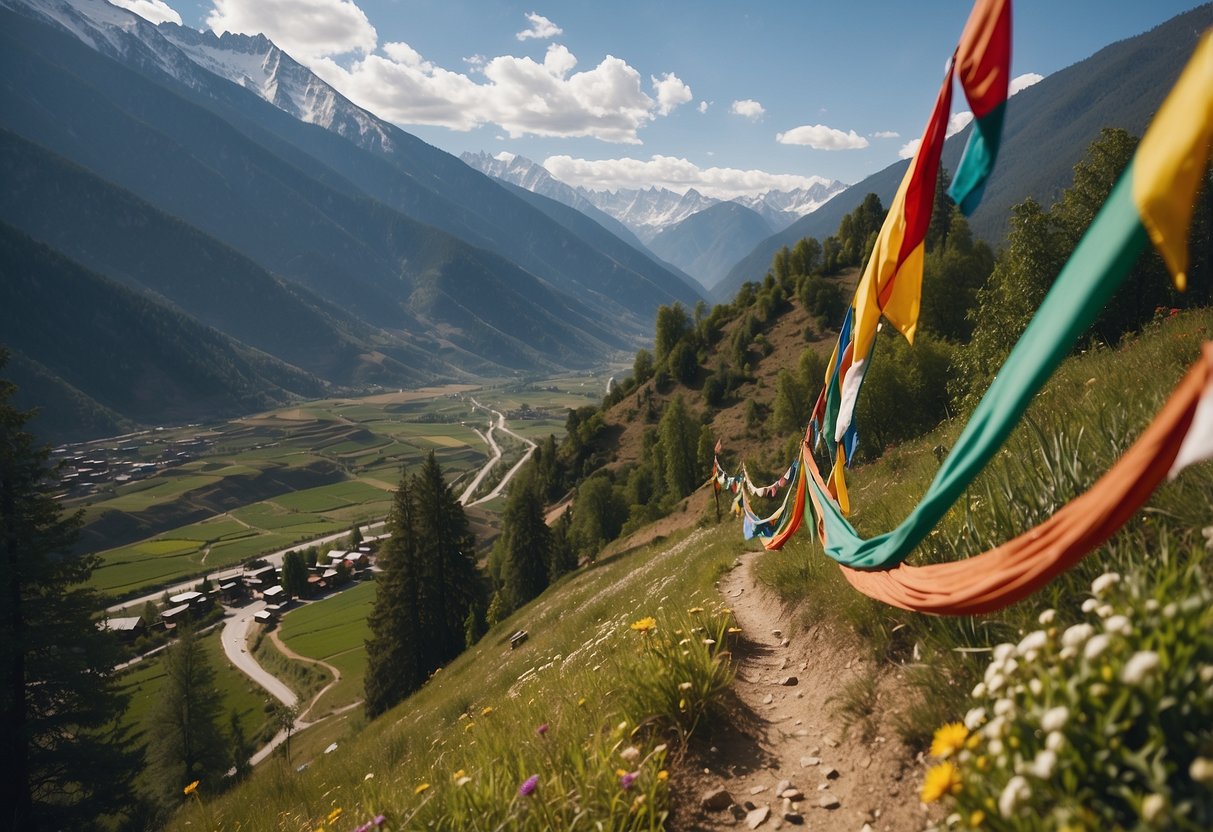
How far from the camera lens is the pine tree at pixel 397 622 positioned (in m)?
36.7

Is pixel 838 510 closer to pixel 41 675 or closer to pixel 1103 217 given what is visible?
pixel 1103 217

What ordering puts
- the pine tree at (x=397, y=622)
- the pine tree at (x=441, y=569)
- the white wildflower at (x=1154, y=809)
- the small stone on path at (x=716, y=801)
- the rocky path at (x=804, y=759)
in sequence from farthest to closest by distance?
the pine tree at (x=441, y=569) → the pine tree at (x=397, y=622) → the small stone on path at (x=716, y=801) → the rocky path at (x=804, y=759) → the white wildflower at (x=1154, y=809)

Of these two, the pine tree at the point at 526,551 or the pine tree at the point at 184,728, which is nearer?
the pine tree at the point at 184,728

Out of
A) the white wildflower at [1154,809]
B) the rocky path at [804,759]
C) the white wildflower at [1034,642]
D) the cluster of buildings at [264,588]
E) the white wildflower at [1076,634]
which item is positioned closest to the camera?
the white wildflower at [1154,809]

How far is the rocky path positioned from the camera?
3730mm

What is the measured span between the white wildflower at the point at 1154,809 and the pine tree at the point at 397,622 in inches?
1545

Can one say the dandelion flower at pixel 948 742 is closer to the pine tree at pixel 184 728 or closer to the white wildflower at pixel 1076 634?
the white wildflower at pixel 1076 634

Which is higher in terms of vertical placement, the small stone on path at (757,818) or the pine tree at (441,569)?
the small stone on path at (757,818)

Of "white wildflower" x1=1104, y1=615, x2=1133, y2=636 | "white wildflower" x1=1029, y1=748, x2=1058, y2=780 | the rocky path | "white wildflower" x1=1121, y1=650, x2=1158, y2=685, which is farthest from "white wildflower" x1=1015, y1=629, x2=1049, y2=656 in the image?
the rocky path

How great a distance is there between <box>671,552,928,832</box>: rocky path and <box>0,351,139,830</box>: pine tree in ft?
69.0

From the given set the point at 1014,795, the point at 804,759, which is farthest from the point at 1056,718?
the point at 804,759

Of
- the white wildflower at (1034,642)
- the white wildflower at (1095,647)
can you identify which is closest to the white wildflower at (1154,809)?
the white wildflower at (1095,647)

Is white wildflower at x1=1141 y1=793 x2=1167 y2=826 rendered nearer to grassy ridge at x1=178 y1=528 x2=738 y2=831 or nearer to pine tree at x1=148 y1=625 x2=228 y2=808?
grassy ridge at x1=178 y1=528 x2=738 y2=831

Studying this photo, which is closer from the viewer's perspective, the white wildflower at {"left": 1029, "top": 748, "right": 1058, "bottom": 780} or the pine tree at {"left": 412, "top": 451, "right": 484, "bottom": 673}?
the white wildflower at {"left": 1029, "top": 748, "right": 1058, "bottom": 780}
